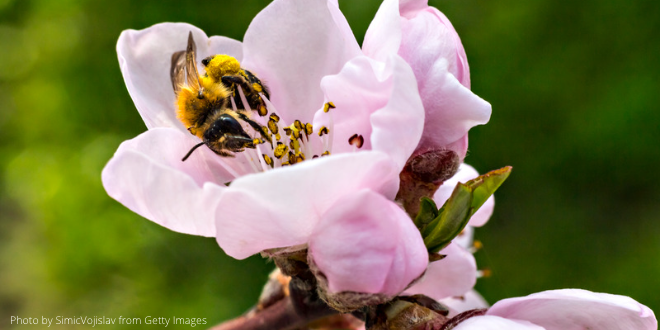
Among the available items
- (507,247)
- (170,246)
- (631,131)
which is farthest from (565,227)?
(170,246)

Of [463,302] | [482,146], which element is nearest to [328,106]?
[463,302]

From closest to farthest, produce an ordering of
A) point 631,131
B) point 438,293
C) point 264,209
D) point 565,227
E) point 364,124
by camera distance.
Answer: point 264,209, point 364,124, point 438,293, point 631,131, point 565,227

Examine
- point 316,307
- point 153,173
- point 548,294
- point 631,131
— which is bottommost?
point 631,131

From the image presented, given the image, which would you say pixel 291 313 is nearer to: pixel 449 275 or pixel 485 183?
pixel 449 275

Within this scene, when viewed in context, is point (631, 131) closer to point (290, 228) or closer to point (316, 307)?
point (316, 307)

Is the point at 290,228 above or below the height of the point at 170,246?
above

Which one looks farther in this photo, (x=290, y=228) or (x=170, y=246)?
(x=170, y=246)


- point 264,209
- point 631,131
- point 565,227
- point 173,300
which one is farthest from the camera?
point 565,227

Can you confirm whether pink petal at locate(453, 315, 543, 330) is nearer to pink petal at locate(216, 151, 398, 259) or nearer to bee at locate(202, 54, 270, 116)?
pink petal at locate(216, 151, 398, 259)
